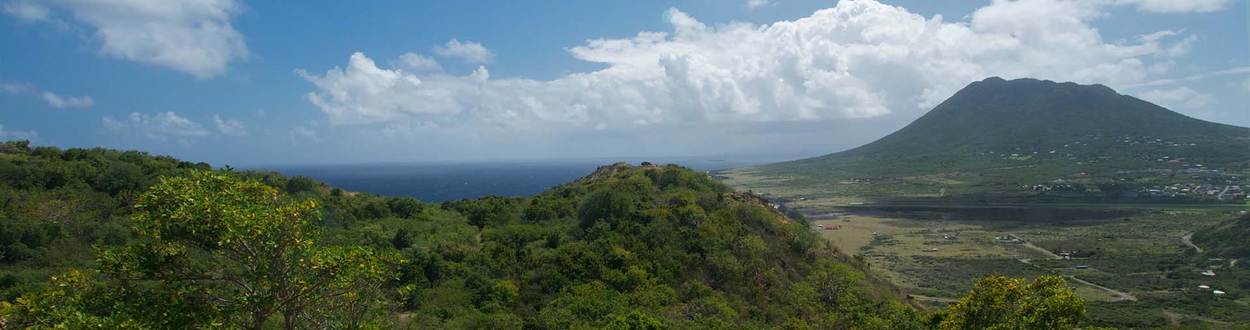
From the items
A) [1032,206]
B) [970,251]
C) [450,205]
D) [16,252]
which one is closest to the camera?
[16,252]

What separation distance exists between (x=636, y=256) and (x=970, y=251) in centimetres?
4790

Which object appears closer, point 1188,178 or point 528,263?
point 528,263

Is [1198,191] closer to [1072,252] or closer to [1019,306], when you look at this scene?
Result: [1072,252]

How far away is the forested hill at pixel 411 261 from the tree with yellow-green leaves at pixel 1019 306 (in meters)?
0.04

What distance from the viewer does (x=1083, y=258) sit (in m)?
53.7

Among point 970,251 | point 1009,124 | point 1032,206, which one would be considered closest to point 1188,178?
point 1032,206

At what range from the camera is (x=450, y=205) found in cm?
3784

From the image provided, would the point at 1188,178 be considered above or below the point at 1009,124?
below

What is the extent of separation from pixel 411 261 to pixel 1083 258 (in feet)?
194

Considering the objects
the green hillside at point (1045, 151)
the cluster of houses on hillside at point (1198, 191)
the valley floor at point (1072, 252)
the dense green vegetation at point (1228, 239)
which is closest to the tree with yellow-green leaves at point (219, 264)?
the valley floor at point (1072, 252)

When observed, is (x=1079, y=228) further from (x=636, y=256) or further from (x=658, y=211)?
(x=636, y=256)

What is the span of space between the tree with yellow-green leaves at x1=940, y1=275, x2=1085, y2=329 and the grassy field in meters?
27.8

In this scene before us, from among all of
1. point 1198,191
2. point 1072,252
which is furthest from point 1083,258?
point 1198,191

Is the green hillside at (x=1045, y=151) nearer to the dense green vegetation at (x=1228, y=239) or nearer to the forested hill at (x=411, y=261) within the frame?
the dense green vegetation at (x=1228, y=239)
